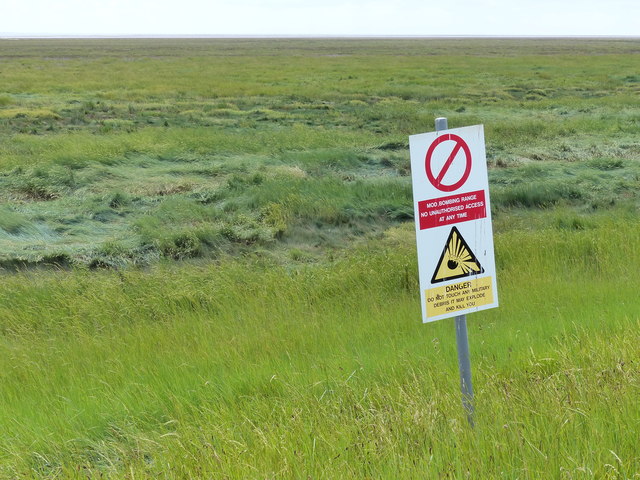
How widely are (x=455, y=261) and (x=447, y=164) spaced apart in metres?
0.48

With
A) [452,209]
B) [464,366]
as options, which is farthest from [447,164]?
[464,366]

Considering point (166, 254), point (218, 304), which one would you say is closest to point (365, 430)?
point (218, 304)

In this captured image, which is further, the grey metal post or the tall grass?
the grey metal post

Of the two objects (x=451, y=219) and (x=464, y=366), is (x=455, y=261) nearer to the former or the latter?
(x=451, y=219)

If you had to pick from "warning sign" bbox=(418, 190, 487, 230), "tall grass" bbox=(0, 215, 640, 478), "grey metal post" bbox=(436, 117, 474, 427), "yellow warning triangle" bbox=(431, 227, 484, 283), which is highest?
"warning sign" bbox=(418, 190, 487, 230)

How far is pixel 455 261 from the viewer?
133 inches

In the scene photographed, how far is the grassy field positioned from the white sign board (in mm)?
571

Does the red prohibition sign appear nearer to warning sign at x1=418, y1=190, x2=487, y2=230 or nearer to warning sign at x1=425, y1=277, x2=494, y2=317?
warning sign at x1=418, y1=190, x2=487, y2=230

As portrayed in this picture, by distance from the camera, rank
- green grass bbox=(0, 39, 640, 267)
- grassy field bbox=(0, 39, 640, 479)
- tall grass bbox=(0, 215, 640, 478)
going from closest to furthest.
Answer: tall grass bbox=(0, 215, 640, 478) → grassy field bbox=(0, 39, 640, 479) → green grass bbox=(0, 39, 640, 267)

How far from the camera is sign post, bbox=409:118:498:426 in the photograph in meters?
3.28

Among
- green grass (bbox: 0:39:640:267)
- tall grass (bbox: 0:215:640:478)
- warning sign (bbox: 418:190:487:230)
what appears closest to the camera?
tall grass (bbox: 0:215:640:478)

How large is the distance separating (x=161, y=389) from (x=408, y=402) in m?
1.73

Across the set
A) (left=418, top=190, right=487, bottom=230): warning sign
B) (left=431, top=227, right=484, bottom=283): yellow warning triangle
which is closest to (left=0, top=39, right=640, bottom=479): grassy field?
(left=431, top=227, right=484, bottom=283): yellow warning triangle

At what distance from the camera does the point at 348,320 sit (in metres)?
5.97
